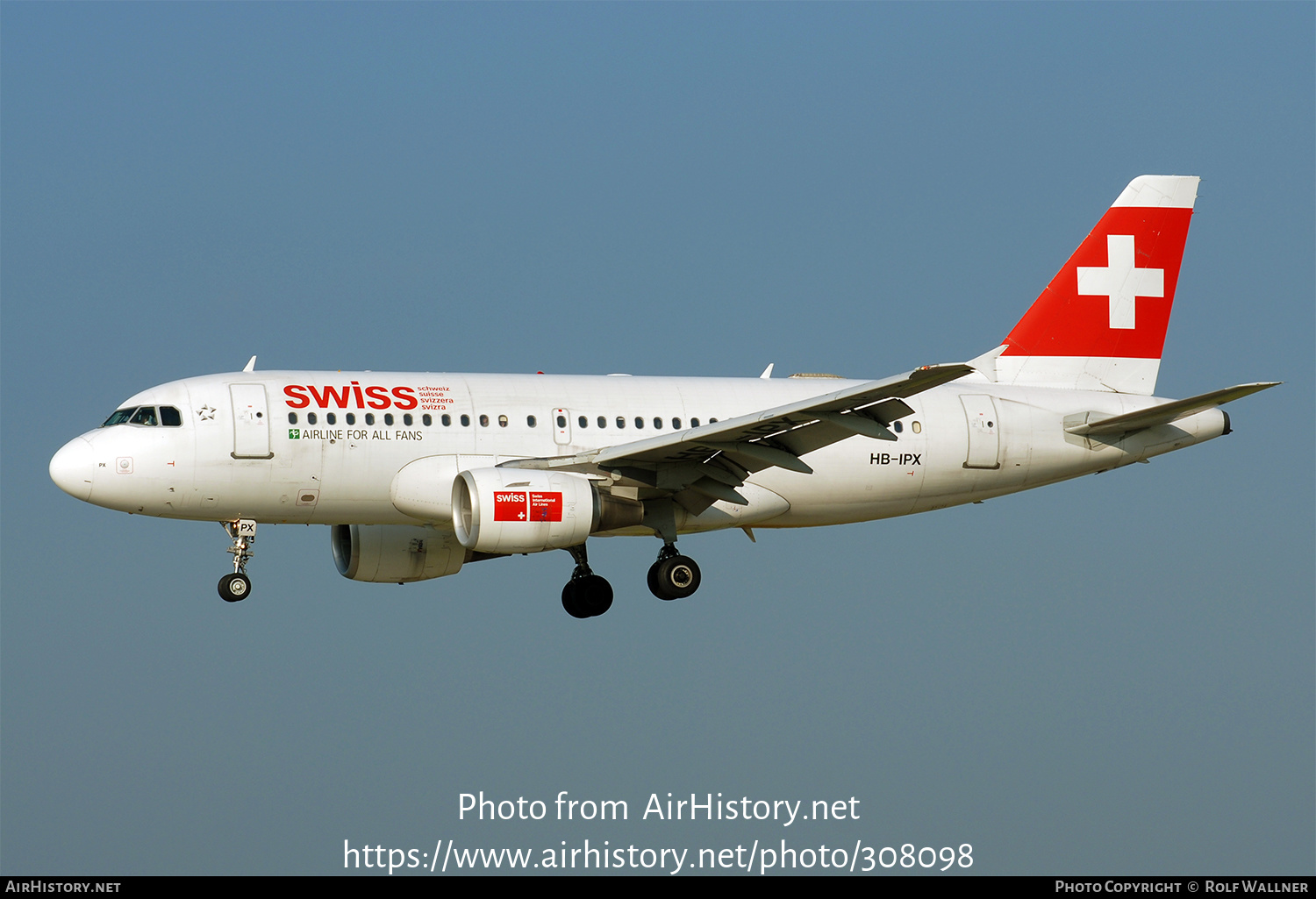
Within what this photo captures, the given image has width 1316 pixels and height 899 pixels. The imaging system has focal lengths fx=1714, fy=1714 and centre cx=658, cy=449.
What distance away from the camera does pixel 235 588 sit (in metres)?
32.3

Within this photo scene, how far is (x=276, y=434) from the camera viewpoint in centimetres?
3144

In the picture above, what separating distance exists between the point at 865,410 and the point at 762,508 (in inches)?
214

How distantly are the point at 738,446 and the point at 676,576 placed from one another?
362cm

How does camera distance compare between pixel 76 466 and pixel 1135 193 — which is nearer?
pixel 76 466

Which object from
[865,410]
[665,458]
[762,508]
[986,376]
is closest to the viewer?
[865,410]

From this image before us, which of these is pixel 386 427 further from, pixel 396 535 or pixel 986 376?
pixel 986 376

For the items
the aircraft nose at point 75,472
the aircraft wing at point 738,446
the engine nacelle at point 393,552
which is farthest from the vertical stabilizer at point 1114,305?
the aircraft nose at point 75,472

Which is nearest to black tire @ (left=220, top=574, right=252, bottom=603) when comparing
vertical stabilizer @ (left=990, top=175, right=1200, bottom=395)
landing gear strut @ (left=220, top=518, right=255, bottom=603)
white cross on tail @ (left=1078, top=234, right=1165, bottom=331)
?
landing gear strut @ (left=220, top=518, right=255, bottom=603)

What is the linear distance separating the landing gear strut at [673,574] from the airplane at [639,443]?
0.17ft

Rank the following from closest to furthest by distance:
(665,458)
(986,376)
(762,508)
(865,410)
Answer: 1. (865,410)
2. (665,458)
3. (762,508)
4. (986,376)

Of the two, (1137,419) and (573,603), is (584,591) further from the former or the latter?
(1137,419)

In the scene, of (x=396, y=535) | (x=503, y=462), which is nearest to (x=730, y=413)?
(x=503, y=462)

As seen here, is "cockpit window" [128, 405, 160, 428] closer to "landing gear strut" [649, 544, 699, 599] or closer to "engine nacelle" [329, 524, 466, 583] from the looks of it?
"engine nacelle" [329, 524, 466, 583]

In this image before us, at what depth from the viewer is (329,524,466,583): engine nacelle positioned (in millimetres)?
35656
